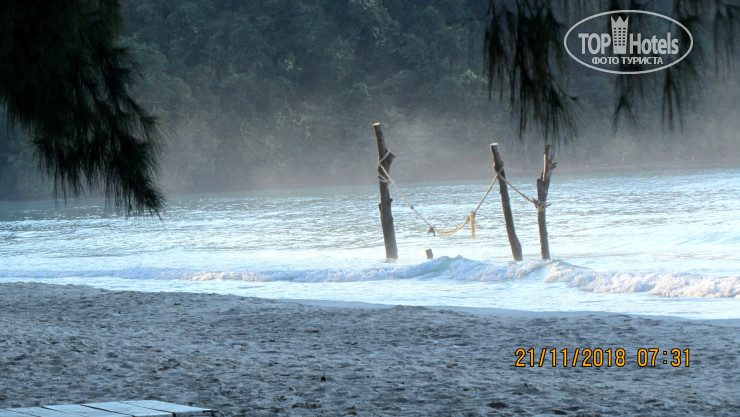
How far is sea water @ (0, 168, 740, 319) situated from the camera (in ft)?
36.5

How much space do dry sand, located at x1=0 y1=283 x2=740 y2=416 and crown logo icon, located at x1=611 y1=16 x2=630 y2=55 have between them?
183 centimetres

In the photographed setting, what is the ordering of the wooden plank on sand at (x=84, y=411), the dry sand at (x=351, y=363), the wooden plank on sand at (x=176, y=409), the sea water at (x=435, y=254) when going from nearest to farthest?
the wooden plank on sand at (x=84, y=411) < the wooden plank on sand at (x=176, y=409) < the dry sand at (x=351, y=363) < the sea water at (x=435, y=254)

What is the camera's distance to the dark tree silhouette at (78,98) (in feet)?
12.4

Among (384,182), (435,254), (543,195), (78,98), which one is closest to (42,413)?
(78,98)

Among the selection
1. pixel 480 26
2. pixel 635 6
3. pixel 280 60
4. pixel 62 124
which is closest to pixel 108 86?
pixel 62 124

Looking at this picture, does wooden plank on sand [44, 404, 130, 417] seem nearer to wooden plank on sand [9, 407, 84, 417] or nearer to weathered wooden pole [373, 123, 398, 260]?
wooden plank on sand [9, 407, 84, 417]

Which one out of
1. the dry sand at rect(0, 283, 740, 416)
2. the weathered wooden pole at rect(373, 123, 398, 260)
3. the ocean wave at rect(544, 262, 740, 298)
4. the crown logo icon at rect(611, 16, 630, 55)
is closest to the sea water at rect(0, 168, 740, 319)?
the ocean wave at rect(544, 262, 740, 298)

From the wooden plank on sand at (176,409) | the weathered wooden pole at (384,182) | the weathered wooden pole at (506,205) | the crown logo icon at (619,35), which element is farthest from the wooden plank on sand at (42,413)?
the weathered wooden pole at (384,182)

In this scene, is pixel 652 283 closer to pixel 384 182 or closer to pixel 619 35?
pixel 384 182

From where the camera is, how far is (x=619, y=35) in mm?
2854

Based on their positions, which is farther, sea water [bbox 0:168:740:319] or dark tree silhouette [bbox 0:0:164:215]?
sea water [bbox 0:168:740:319]

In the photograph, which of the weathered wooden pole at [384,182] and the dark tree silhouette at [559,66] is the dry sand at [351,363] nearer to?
the dark tree silhouette at [559,66]

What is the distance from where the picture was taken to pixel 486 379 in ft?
15.8

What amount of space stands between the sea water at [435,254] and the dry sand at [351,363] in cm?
251
